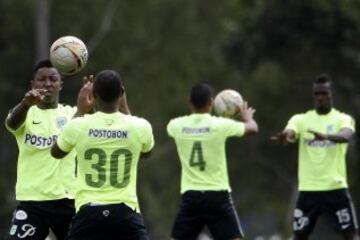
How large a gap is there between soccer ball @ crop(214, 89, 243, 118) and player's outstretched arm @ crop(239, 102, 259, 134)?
0.38 feet

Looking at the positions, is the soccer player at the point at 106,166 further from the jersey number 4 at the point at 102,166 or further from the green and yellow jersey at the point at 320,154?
the green and yellow jersey at the point at 320,154

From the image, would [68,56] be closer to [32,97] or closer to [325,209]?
[32,97]

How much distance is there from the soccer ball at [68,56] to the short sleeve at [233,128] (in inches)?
136

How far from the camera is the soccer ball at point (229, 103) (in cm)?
1578

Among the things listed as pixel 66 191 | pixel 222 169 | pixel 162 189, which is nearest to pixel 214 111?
pixel 222 169

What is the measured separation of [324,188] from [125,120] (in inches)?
240

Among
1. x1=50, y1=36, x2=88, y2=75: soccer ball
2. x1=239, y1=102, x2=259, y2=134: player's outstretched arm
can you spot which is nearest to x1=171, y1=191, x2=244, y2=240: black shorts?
x1=239, y1=102, x2=259, y2=134: player's outstretched arm

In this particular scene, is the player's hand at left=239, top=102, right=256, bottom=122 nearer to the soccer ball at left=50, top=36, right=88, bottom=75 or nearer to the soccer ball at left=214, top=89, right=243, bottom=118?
the soccer ball at left=214, top=89, right=243, bottom=118

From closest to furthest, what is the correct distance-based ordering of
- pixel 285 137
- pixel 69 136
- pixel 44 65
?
pixel 69 136 → pixel 44 65 → pixel 285 137

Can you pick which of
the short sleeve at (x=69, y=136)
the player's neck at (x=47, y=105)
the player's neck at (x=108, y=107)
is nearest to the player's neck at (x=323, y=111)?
the player's neck at (x=47, y=105)

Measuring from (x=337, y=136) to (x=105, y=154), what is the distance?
574 cm

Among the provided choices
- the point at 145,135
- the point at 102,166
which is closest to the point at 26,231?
the point at 102,166

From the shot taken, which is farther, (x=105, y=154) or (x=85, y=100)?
(x=85, y=100)

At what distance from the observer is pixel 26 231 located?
12.2m
